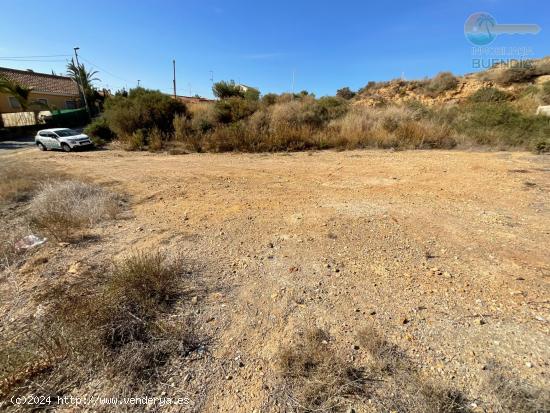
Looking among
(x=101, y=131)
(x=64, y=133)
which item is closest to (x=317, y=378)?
(x=64, y=133)

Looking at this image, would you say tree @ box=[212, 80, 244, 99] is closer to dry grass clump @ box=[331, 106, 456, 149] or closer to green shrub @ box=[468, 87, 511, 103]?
dry grass clump @ box=[331, 106, 456, 149]

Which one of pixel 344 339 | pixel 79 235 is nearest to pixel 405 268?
pixel 344 339

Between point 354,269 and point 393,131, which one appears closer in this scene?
point 354,269

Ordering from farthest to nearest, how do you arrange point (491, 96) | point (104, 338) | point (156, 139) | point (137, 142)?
1. point (491, 96)
2. point (137, 142)
3. point (156, 139)
4. point (104, 338)

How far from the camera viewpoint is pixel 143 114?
13.7 meters

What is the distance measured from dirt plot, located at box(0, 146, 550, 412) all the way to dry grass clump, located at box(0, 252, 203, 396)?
18 centimetres

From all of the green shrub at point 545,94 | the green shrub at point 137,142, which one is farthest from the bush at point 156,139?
the green shrub at point 545,94

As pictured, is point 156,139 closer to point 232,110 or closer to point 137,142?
point 137,142

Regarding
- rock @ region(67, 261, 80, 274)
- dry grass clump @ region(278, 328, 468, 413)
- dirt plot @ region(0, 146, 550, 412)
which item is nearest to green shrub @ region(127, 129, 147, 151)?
dirt plot @ region(0, 146, 550, 412)

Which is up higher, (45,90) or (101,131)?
(45,90)

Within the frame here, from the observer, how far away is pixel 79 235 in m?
4.11

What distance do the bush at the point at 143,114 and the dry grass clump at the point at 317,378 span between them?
13.7m

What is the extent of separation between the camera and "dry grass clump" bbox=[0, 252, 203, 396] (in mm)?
1926

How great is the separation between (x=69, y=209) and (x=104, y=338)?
3.70m
